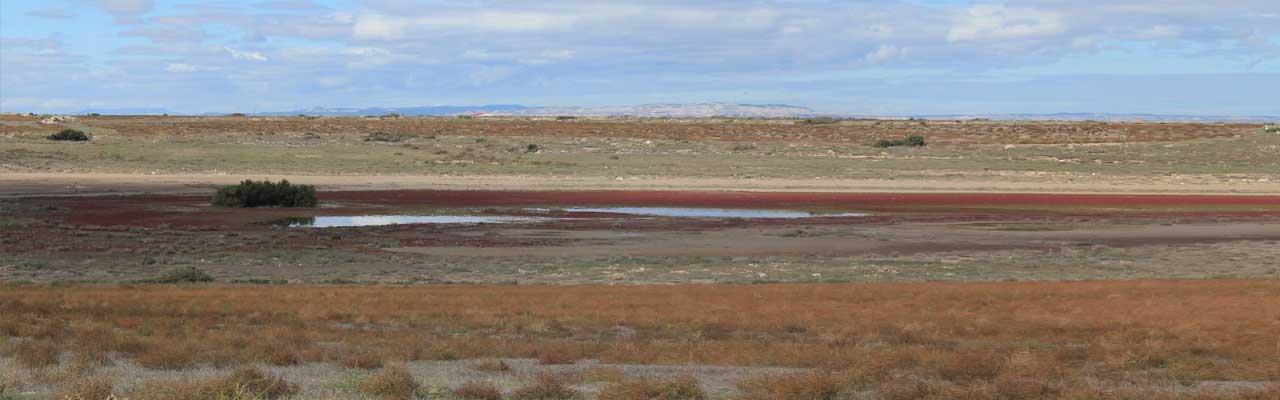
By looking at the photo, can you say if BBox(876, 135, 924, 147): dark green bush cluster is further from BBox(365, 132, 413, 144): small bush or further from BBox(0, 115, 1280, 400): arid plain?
BBox(365, 132, 413, 144): small bush

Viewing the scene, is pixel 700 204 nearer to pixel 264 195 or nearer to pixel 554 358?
pixel 264 195

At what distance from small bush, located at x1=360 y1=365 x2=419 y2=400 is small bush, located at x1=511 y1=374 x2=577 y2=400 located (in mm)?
798

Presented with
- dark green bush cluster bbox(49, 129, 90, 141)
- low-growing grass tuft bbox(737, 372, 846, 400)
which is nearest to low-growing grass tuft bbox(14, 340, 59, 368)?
low-growing grass tuft bbox(737, 372, 846, 400)

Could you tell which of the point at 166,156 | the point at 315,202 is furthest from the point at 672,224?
the point at 166,156

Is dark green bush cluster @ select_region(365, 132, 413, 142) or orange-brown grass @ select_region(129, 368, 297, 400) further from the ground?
orange-brown grass @ select_region(129, 368, 297, 400)

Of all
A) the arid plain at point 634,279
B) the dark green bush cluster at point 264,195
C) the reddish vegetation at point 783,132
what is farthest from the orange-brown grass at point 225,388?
the reddish vegetation at point 783,132

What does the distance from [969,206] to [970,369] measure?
30.7 meters

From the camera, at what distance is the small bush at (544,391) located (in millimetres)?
10289

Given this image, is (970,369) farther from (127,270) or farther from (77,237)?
(77,237)

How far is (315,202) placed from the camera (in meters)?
39.7

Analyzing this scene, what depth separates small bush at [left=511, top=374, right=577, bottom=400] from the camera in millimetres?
10289

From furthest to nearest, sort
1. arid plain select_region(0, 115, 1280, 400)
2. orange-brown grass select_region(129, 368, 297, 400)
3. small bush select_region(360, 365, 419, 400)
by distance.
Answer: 1. arid plain select_region(0, 115, 1280, 400)
2. small bush select_region(360, 365, 419, 400)
3. orange-brown grass select_region(129, 368, 297, 400)

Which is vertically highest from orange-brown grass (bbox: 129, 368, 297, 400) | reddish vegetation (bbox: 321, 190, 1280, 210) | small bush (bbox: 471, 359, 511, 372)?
orange-brown grass (bbox: 129, 368, 297, 400)

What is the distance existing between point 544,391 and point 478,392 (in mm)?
509
